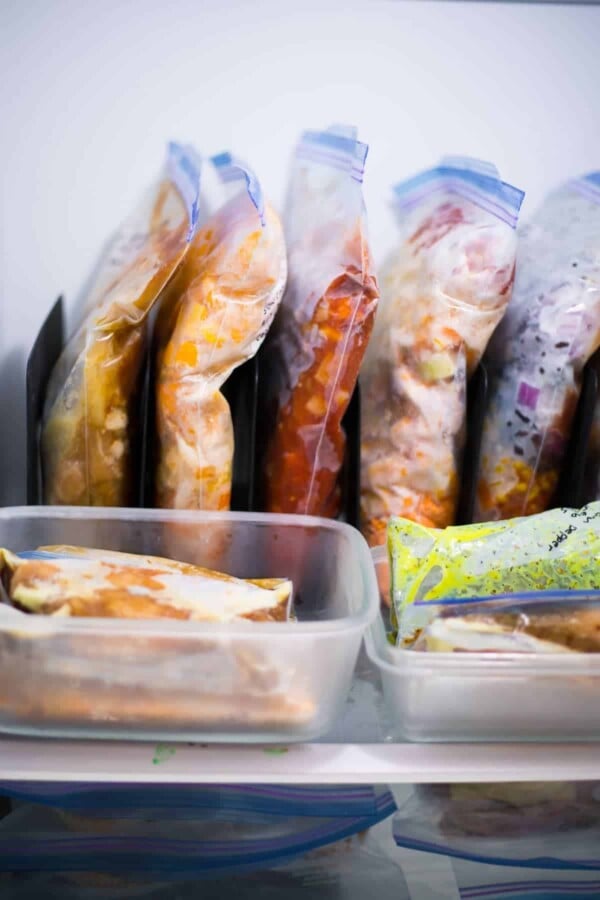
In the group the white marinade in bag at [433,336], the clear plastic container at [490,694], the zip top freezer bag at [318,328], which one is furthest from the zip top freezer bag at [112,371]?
the clear plastic container at [490,694]

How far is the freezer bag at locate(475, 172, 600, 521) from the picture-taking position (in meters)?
0.87

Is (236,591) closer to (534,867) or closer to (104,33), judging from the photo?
(534,867)

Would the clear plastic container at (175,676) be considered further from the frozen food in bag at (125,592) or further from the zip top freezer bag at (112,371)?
the zip top freezer bag at (112,371)

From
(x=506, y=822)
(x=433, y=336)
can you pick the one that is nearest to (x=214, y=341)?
(x=433, y=336)

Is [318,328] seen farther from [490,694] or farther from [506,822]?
[506,822]

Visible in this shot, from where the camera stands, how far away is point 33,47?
944mm

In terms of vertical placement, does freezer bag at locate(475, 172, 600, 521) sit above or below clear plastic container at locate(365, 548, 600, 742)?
above

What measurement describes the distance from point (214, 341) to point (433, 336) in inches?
9.1

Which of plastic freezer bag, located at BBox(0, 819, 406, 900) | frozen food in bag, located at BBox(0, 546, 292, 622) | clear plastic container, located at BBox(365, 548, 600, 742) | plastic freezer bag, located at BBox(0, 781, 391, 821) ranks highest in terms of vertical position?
frozen food in bag, located at BBox(0, 546, 292, 622)

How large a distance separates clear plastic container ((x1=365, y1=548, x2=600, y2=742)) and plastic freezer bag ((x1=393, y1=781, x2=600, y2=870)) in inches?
6.0

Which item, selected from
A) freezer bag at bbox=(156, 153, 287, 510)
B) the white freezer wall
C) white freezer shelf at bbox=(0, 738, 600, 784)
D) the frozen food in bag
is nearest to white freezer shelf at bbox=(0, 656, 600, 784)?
white freezer shelf at bbox=(0, 738, 600, 784)

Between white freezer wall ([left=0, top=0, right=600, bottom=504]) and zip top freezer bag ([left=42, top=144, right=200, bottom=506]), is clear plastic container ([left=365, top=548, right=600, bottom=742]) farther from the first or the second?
white freezer wall ([left=0, top=0, right=600, bottom=504])

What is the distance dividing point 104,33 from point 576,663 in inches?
32.9

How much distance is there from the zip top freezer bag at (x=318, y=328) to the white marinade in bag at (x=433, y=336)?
57 millimetres
